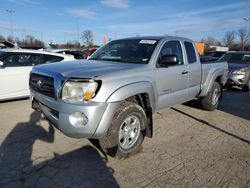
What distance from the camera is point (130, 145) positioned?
12.6 ft

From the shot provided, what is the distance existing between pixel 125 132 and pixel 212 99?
140 inches

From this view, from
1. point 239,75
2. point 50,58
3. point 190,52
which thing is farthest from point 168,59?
point 239,75

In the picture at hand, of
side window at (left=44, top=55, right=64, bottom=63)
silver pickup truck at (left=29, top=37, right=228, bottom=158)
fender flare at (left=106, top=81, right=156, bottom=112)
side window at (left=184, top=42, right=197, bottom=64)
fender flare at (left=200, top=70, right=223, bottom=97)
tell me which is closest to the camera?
silver pickup truck at (left=29, top=37, right=228, bottom=158)

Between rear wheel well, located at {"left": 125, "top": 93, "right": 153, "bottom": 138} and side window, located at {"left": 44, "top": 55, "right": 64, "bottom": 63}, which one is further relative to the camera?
side window, located at {"left": 44, "top": 55, "right": 64, "bottom": 63}

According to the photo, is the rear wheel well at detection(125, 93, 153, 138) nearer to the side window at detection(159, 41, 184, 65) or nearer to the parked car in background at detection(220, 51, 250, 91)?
the side window at detection(159, 41, 184, 65)

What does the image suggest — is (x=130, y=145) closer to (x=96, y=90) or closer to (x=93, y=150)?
(x=93, y=150)

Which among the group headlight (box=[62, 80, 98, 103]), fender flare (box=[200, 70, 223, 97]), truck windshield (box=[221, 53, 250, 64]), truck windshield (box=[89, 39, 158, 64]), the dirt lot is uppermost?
truck windshield (box=[89, 39, 158, 64])

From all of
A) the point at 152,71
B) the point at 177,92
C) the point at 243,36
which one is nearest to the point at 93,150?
the point at 152,71

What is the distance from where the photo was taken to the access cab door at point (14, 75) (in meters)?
6.36

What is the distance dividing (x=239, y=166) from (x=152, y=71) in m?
2.00

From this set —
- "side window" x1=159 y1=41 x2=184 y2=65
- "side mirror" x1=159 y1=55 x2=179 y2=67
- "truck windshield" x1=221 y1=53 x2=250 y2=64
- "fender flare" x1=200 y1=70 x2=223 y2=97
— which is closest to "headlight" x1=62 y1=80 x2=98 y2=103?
"side mirror" x1=159 y1=55 x2=179 y2=67

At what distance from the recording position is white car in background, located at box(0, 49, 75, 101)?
20.9 feet

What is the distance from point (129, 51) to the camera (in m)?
4.61

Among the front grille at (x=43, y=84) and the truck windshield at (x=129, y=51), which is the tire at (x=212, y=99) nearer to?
the truck windshield at (x=129, y=51)
